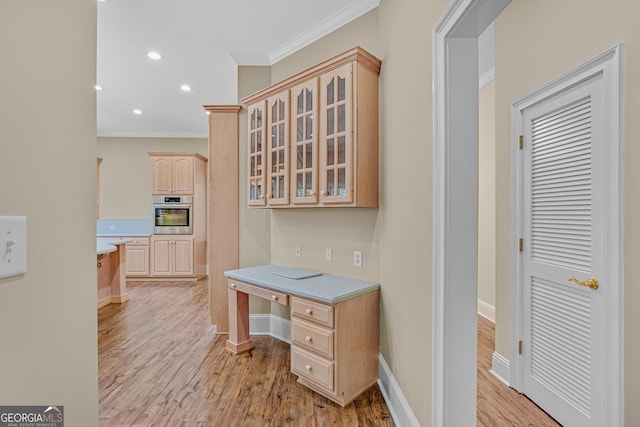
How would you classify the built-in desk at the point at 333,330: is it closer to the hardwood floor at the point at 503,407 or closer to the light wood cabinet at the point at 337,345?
the light wood cabinet at the point at 337,345

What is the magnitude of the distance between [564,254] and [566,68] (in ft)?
3.58

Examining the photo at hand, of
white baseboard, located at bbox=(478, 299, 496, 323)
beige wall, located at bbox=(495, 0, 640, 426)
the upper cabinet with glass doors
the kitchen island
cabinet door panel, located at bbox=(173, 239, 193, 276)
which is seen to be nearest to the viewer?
beige wall, located at bbox=(495, 0, 640, 426)

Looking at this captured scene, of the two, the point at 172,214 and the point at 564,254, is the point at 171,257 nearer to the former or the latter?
the point at 172,214

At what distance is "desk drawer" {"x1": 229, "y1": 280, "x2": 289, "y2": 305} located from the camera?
7.88 feet

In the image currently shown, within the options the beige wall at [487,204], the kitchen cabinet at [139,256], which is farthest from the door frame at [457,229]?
the kitchen cabinet at [139,256]

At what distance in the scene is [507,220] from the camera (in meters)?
2.38

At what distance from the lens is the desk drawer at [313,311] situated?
207 cm

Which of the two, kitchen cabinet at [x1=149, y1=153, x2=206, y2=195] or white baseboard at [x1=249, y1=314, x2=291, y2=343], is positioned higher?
kitchen cabinet at [x1=149, y1=153, x2=206, y2=195]

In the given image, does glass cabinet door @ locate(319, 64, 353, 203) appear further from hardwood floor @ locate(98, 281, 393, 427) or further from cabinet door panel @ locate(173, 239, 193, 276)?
cabinet door panel @ locate(173, 239, 193, 276)

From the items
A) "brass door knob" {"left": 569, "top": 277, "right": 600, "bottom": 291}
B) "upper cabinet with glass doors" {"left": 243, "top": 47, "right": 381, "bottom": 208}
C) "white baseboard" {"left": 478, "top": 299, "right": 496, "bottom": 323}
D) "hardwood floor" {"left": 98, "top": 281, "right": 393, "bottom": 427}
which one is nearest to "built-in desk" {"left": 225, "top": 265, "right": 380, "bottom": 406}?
"hardwood floor" {"left": 98, "top": 281, "right": 393, "bottom": 427}

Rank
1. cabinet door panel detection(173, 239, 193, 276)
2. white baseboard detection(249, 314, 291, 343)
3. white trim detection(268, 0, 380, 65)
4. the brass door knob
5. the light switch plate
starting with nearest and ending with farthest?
the light switch plate → the brass door knob → white trim detection(268, 0, 380, 65) → white baseboard detection(249, 314, 291, 343) → cabinet door panel detection(173, 239, 193, 276)

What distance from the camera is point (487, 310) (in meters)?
3.71

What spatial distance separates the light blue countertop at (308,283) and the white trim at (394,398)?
1.87ft

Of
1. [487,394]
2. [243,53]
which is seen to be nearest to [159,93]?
[243,53]
